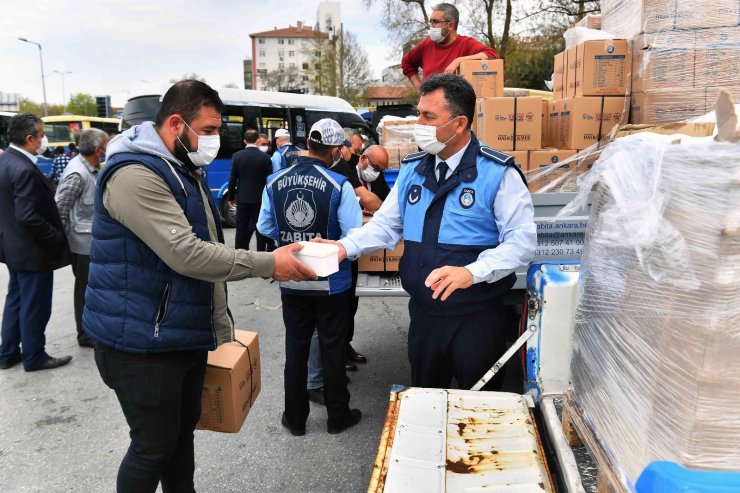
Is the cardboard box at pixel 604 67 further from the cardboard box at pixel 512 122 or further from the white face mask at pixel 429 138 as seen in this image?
the white face mask at pixel 429 138

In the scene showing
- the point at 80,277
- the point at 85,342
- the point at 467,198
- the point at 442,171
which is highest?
the point at 442,171

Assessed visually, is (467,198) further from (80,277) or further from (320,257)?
(80,277)

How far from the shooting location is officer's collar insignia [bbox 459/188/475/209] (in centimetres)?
231

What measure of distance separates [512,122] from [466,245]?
5.32 feet

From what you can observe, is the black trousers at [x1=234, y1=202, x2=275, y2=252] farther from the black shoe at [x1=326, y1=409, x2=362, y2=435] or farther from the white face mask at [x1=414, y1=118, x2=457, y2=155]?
the white face mask at [x1=414, y1=118, x2=457, y2=155]

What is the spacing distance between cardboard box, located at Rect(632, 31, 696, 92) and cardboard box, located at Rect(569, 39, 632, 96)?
0.54ft

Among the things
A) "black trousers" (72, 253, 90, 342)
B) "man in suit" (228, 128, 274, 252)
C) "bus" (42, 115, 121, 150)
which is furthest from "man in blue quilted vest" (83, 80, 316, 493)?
"bus" (42, 115, 121, 150)

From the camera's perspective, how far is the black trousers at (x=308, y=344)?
11.0ft

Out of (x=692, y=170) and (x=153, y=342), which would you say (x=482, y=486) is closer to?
(x=692, y=170)

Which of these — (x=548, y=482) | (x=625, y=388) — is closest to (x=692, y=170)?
(x=625, y=388)

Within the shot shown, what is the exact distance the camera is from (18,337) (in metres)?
4.45

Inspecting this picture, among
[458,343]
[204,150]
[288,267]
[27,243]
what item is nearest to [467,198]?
[458,343]

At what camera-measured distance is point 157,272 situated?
1961 mm

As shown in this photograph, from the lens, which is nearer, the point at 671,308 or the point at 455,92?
the point at 671,308
